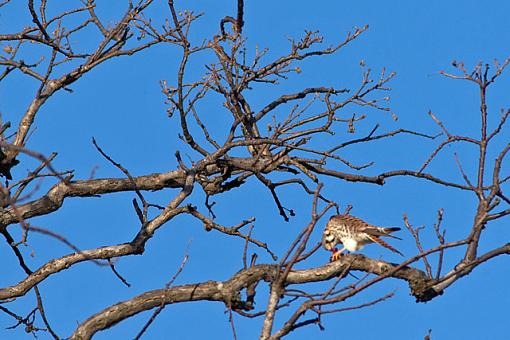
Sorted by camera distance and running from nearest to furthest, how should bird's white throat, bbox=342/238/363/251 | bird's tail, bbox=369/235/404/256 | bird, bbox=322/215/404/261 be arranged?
1. bird's tail, bbox=369/235/404/256
2. bird, bbox=322/215/404/261
3. bird's white throat, bbox=342/238/363/251

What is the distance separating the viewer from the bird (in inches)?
283

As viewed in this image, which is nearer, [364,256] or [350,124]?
[364,256]

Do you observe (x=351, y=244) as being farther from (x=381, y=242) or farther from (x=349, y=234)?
(x=381, y=242)

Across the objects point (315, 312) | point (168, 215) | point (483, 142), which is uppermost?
point (168, 215)

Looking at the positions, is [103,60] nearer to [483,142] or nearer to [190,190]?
[190,190]

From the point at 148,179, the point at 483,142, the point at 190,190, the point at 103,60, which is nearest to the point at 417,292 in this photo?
the point at 483,142

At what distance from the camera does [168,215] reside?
740 cm

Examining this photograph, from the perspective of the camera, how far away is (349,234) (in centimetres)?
756

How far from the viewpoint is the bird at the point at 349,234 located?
720 cm

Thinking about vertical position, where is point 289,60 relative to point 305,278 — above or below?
above

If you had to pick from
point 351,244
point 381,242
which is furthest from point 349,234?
point 381,242

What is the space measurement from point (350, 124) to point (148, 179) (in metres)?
2.01

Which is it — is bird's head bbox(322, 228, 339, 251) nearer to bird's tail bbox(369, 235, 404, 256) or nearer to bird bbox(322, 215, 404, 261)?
bird bbox(322, 215, 404, 261)

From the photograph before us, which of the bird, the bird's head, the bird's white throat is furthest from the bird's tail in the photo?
the bird's head
